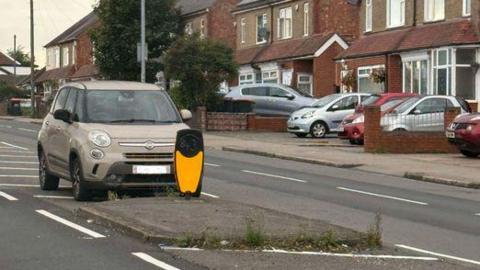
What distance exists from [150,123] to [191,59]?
23305 mm

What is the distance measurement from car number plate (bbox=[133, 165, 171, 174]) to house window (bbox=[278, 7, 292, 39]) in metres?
35.1

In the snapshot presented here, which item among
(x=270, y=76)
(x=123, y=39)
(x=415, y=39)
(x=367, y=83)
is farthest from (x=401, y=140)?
(x=123, y=39)

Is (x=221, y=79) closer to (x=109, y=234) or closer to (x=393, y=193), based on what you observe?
(x=393, y=193)

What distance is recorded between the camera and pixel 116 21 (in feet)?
161

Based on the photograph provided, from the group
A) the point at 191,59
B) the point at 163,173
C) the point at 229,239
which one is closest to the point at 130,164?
the point at 163,173

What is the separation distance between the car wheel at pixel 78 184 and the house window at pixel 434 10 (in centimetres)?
2434

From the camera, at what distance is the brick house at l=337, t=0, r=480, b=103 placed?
32.6 meters

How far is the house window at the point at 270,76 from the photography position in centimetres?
4679

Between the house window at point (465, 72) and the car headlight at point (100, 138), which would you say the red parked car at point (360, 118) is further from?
the car headlight at point (100, 138)

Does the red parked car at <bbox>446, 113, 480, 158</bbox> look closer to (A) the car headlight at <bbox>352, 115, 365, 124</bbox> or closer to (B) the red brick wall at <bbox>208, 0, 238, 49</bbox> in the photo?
(A) the car headlight at <bbox>352, 115, 365, 124</bbox>

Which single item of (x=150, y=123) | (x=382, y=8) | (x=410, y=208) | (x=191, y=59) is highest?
(x=382, y=8)

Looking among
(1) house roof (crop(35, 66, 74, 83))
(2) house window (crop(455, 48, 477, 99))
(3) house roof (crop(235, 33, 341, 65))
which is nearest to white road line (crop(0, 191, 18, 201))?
(2) house window (crop(455, 48, 477, 99))

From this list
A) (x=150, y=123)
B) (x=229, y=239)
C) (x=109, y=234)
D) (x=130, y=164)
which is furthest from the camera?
(x=150, y=123)

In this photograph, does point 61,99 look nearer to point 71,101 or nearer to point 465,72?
point 71,101
